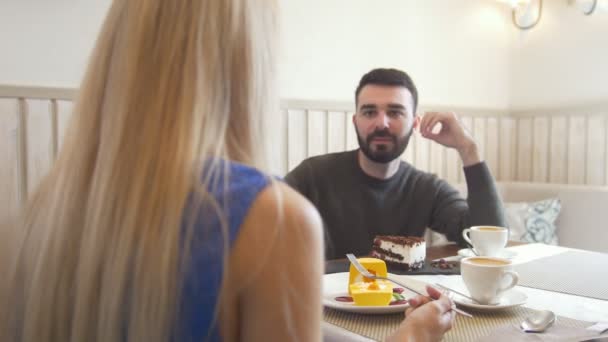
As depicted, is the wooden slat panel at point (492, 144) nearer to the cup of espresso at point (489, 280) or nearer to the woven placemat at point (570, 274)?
the woven placemat at point (570, 274)

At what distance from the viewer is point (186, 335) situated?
57cm

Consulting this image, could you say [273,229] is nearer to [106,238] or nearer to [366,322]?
[106,238]

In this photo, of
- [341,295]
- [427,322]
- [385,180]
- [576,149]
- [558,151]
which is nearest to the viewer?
[427,322]

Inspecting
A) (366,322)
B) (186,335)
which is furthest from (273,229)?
(366,322)

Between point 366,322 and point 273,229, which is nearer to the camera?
point 273,229

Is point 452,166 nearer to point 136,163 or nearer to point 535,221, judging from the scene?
point 535,221

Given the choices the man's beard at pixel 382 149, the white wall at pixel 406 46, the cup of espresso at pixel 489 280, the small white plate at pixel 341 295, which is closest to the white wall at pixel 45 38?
the white wall at pixel 406 46

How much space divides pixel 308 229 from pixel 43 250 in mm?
299

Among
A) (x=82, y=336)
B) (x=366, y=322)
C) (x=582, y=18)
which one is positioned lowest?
(x=366, y=322)

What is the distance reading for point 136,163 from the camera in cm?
→ 59

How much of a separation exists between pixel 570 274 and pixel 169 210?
104 cm

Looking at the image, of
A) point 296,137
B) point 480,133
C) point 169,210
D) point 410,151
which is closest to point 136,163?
point 169,210

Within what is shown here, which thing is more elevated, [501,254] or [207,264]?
[207,264]

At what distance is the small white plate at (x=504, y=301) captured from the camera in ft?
3.20
